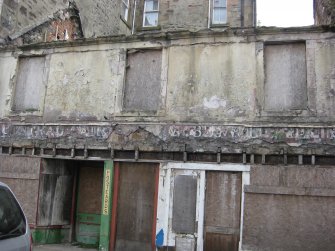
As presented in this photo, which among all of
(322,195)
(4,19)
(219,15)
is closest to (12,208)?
(322,195)

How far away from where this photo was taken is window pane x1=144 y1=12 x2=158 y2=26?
18406 millimetres

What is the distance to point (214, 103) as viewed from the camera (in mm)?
9836

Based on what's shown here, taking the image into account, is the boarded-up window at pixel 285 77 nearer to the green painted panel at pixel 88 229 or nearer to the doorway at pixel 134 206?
the doorway at pixel 134 206

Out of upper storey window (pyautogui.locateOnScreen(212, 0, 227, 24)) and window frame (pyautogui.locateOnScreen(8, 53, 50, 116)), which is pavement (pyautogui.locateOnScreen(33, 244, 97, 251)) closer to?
window frame (pyautogui.locateOnScreen(8, 53, 50, 116))

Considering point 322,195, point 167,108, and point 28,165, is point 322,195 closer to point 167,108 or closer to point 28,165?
point 167,108

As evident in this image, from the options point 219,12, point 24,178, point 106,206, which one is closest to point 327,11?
point 219,12

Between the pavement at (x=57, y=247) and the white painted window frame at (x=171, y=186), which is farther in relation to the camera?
the pavement at (x=57, y=247)

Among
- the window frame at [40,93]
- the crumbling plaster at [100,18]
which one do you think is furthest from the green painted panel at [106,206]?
the crumbling plaster at [100,18]

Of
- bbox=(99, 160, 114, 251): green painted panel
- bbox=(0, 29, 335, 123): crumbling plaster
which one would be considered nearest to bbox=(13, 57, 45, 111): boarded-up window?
bbox=(0, 29, 335, 123): crumbling plaster

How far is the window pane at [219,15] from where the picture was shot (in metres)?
17.3

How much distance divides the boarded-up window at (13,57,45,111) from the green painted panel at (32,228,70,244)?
3270mm

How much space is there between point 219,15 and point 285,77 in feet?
28.3

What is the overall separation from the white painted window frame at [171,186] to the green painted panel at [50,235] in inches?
125

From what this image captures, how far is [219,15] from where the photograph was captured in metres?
17.4
